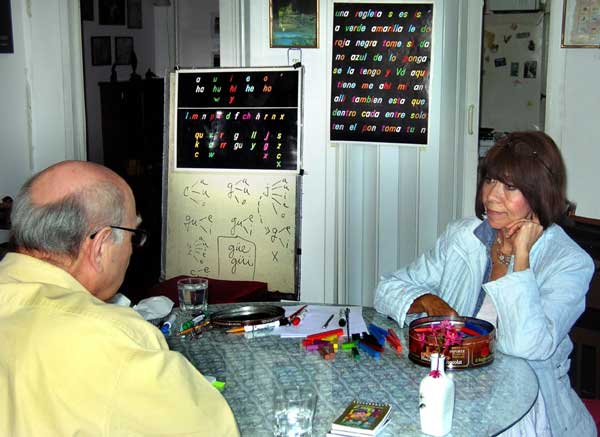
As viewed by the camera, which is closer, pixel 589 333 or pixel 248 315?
pixel 248 315

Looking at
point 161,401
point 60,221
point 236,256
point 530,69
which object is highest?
point 530,69

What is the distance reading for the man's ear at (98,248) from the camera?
1.51 metres

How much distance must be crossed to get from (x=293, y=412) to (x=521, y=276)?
0.79 metres

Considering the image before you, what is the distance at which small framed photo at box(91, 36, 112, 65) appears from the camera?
656 cm

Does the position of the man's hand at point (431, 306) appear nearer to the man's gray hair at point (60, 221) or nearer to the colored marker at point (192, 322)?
the colored marker at point (192, 322)

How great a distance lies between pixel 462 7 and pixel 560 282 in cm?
195

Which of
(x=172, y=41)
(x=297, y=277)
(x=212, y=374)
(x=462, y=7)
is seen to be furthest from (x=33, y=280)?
(x=172, y=41)

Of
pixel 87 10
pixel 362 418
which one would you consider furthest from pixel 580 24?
pixel 87 10

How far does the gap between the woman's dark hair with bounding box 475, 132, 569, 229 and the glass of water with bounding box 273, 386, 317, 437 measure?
38.3 inches

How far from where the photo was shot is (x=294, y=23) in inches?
152

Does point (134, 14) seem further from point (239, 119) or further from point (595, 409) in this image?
point (595, 409)

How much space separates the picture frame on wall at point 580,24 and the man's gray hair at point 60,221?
2.60m

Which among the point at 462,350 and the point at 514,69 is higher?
the point at 514,69

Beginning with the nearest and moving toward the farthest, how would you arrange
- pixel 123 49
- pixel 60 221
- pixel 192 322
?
pixel 60 221, pixel 192 322, pixel 123 49
